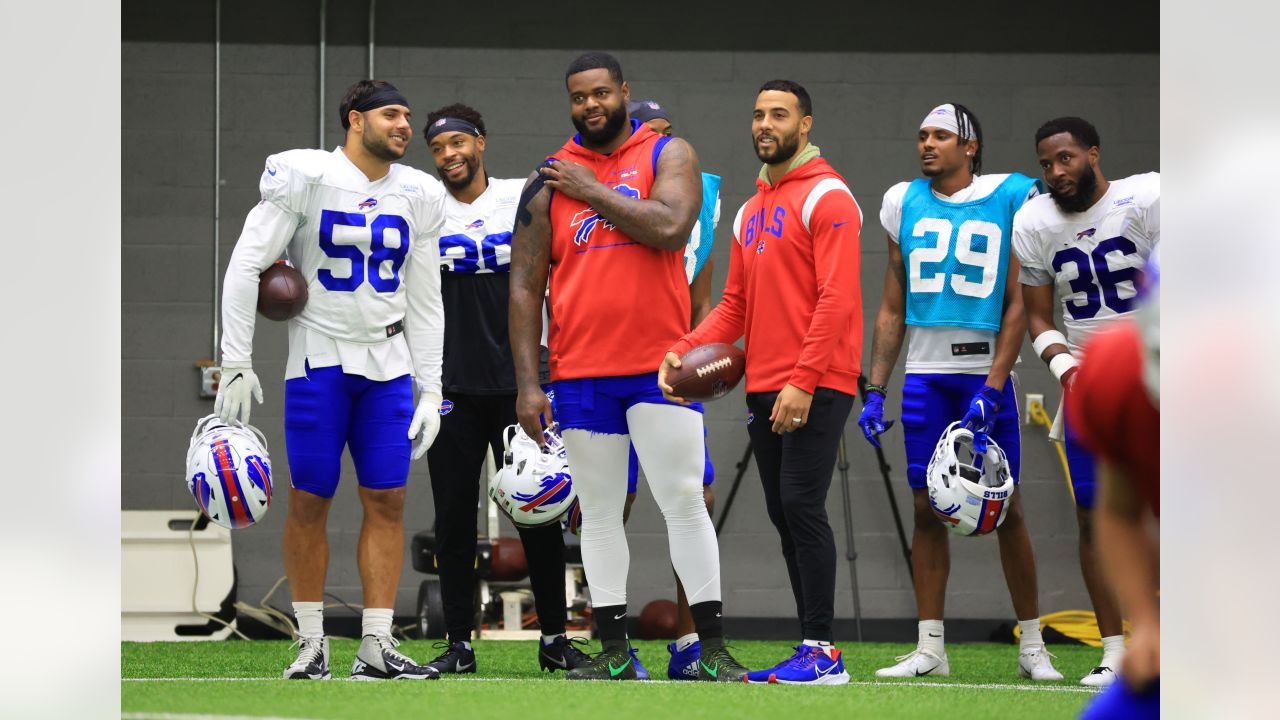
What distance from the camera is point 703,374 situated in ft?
12.4

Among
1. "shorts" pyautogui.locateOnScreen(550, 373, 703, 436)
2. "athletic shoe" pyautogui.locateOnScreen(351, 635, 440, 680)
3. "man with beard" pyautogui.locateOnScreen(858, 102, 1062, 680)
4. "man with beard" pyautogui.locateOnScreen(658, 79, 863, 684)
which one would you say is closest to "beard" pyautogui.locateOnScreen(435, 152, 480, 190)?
"man with beard" pyautogui.locateOnScreen(658, 79, 863, 684)

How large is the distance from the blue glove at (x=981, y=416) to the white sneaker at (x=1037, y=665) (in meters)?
0.70

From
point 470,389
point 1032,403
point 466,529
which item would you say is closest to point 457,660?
point 466,529

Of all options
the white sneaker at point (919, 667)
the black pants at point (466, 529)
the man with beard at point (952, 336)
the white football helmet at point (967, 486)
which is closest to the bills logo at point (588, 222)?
the black pants at point (466, 529)

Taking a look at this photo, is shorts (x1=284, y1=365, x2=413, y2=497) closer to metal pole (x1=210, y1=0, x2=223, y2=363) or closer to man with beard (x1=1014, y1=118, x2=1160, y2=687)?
man with beard (x1=1014, y1=118, x2=1160, y2=687)

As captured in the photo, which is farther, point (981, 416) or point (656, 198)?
point (981, 416)

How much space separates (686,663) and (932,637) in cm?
97

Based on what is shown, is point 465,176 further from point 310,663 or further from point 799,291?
point 310,663

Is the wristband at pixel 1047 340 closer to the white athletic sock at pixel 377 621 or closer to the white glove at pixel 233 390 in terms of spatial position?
the white athletic sock at pixel 377 621

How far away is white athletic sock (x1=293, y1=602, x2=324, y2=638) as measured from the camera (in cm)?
399

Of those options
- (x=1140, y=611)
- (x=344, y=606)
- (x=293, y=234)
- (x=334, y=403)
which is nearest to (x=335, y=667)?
(x=334, y=403)

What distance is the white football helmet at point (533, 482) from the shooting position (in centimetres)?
439

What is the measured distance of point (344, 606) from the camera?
700 centimetres

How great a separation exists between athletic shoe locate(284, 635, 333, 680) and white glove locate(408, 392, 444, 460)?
2.02 ft
